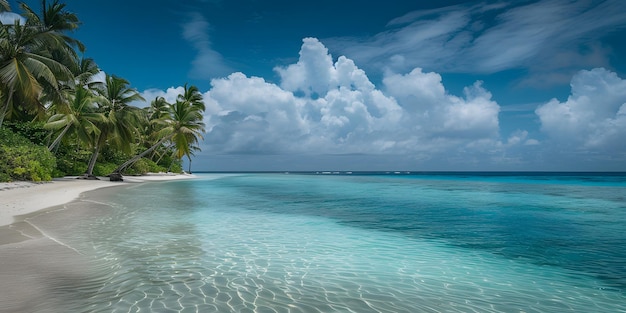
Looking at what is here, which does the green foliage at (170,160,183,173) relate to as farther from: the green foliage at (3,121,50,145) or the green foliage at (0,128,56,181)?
the green foliage at (0,128,56,181)

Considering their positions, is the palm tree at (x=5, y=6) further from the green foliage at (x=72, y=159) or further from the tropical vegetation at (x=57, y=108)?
the green foliage at (x=72, y=159)

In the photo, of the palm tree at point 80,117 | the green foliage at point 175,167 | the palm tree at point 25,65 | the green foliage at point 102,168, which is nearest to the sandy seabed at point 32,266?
the palm tree at point 25,65

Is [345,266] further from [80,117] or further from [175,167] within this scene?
[175,167]

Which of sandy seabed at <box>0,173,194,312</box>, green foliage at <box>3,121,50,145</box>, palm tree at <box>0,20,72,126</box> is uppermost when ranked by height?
palm tree at <box>0,20,72,126</box>

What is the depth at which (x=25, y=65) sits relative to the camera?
18500 millimetres

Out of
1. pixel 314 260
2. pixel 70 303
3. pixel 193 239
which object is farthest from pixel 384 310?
pixel 193 239

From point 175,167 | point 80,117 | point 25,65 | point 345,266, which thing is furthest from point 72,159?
point 345,266

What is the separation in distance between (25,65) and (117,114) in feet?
44.4

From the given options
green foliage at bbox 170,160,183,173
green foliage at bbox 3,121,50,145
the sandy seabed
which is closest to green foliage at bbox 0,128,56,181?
green foliage at bbox 3,121,50,145

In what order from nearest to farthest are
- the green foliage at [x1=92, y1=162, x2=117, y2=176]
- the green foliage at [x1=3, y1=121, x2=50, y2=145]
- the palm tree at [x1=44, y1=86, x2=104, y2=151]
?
1. the green foliage at [x1=3, y1=121, x2=50, y2=145]
2. the palm tree at [x1=44, y1=86, x2=104, y2=151]
3. the green foliage at [x1=92, y1=162, x2=117, y2=176]

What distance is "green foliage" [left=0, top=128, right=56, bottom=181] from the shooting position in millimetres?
20188

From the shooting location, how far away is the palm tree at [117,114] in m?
31.6

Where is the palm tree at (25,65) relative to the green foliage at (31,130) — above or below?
above

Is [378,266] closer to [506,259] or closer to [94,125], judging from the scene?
[506,259]
